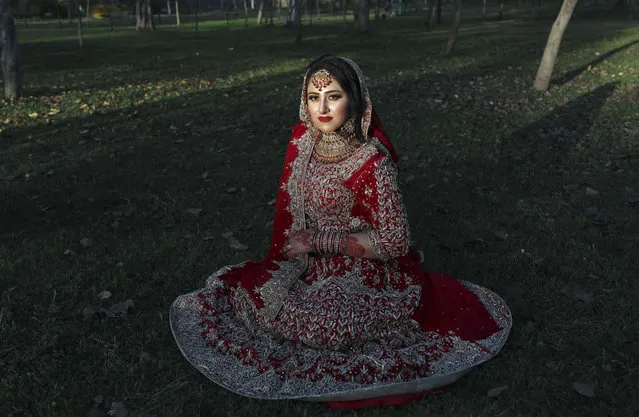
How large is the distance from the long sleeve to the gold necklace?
0.91 ft

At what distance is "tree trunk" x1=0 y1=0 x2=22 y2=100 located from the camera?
12887 mm

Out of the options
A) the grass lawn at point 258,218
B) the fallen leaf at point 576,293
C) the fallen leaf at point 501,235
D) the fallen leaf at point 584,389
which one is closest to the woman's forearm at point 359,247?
the grass lawn at point 258,218

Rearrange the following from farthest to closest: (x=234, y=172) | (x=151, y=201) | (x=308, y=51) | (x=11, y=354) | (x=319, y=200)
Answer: (x=308, y=51) → (x=234, y=172) → (x=151, y=201) → (x=11, y=354) → (x=319, y=200)

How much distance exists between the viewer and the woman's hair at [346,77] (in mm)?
3717

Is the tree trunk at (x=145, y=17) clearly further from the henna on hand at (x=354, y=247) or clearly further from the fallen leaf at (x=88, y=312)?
the henna on hand at (x=354, y=247)

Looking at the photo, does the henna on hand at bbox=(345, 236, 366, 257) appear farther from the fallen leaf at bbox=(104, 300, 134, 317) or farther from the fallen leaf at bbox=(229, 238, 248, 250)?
the fallen leaf at bbox=(229, 238, 248, 250)

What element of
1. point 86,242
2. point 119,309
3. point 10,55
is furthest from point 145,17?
point 119,309

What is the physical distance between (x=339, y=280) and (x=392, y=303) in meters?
0.38

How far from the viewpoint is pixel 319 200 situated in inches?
156

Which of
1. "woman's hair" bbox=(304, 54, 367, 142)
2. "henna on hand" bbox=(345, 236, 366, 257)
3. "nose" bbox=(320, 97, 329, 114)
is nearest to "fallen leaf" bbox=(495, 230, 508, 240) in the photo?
"henna on hand" bbox=(345, 236, 366, 257)

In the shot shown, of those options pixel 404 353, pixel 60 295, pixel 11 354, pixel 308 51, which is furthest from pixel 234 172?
pixel 308 51

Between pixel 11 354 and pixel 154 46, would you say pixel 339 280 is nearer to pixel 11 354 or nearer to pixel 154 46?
pixel 11 354

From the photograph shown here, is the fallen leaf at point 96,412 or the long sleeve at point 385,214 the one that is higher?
the long sleeve at point 385,214

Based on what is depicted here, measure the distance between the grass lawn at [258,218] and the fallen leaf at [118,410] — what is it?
10cm
